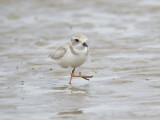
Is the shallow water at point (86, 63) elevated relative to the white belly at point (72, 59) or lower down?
lower down

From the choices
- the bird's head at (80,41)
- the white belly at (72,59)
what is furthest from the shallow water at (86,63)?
the bird's head at (80,41)

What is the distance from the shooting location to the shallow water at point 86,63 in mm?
6910

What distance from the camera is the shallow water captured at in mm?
6910

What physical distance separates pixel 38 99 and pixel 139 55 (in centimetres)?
387

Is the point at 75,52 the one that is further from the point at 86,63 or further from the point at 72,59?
the point at 86,63

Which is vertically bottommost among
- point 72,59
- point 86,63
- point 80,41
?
point 86,63

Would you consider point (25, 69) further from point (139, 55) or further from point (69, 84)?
point (139, 55)

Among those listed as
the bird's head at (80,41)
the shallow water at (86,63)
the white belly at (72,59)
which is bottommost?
the shallow water at (86,63)

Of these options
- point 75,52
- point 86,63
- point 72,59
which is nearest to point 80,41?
point 75,52

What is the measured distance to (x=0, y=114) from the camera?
22.3ft

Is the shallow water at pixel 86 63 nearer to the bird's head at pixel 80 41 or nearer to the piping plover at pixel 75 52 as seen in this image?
the piping plover at pixel 75 52

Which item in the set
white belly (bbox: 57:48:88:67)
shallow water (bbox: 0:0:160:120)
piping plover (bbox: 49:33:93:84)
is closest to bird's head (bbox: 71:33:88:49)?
piping plover (bbox: 49:33:93:84)

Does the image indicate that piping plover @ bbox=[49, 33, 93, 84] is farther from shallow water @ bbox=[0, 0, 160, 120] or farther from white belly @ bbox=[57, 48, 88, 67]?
shallow water @ bbox=[0, 0, 160, 120]

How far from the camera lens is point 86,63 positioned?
10.3m
